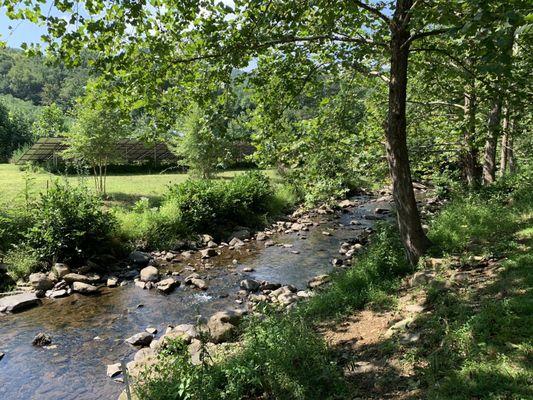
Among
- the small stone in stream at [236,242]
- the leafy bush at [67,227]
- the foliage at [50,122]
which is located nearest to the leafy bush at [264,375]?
the leafy bush at [67,227]

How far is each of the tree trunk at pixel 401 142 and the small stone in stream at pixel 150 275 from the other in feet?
23.1

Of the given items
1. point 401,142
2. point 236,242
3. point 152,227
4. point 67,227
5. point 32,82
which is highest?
point 32,82

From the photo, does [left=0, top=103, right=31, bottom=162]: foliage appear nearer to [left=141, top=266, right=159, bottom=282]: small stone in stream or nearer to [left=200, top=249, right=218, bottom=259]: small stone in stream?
[left=200, top=249, right=218, bottom=259]: small stone in stream

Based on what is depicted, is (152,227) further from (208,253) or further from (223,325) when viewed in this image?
(223,325)

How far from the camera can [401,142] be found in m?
7.46

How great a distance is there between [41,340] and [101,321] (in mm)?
1331

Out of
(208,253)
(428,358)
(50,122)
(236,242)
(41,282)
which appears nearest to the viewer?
(428,358)

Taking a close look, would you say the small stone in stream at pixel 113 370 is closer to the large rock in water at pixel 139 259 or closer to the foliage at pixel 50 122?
the large rock in water at pixel 139 259

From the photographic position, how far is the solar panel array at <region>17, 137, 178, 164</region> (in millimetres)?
32312

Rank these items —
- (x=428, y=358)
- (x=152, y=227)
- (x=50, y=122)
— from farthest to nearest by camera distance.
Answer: (x=50, y=122)
(x=152, y=227)
(x=428, y=358)

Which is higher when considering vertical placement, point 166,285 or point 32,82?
point 32,82

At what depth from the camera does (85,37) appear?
19.5ft

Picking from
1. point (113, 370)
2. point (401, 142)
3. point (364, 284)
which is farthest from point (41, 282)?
point (401, 142)

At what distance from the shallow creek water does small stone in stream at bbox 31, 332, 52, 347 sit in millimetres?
117
